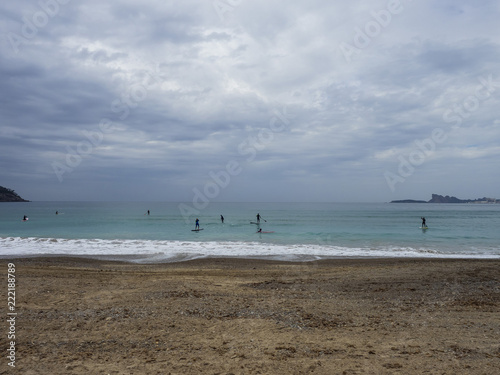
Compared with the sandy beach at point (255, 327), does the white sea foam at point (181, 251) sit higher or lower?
lower

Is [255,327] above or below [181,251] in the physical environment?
above

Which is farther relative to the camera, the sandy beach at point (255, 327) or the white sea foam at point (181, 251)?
the white sea foam at point (181, 251)

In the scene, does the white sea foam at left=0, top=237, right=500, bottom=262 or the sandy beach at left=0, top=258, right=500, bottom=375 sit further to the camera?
the white sea foam at left=0, top=237, right=500, bottom=262

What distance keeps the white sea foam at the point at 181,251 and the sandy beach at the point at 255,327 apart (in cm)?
960

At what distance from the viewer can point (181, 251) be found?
2202 centimetres

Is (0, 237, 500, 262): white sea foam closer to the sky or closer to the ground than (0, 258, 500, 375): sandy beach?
closer to the ground

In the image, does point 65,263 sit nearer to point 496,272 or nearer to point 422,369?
point 422,369

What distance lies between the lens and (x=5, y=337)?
5879 mm

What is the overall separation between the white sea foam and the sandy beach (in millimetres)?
9603

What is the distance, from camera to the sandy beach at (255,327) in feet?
16.2

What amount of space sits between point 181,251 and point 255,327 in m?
16.4

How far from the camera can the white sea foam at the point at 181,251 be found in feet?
66.6

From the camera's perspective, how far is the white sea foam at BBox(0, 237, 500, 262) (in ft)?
66.6

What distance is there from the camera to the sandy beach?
4.93m
